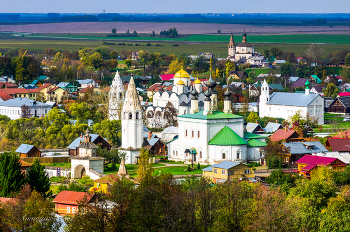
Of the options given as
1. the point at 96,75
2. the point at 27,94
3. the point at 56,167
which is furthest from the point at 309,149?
the point at 96,75

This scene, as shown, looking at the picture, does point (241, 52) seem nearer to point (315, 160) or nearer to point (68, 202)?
point (315, 160)

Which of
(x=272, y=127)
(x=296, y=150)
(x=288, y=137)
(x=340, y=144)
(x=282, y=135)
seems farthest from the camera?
(x=272, y=127)

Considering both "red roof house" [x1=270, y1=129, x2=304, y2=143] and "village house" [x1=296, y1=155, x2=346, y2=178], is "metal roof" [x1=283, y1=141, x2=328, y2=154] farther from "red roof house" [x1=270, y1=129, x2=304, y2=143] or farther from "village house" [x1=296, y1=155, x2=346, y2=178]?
"red roof house" [x1=270, y1=129, x2=304, y2=143]

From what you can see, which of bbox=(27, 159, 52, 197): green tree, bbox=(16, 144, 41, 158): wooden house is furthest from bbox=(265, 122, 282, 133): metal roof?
bbox=(27, 159, 52, 197): green tree

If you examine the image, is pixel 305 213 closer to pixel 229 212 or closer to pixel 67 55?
pixel 229 212

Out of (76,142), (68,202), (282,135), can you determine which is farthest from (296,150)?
(68,202)

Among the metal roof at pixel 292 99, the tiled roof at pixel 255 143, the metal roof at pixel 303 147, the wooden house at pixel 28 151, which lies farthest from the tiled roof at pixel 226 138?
the metal roof at pixel 292 99
